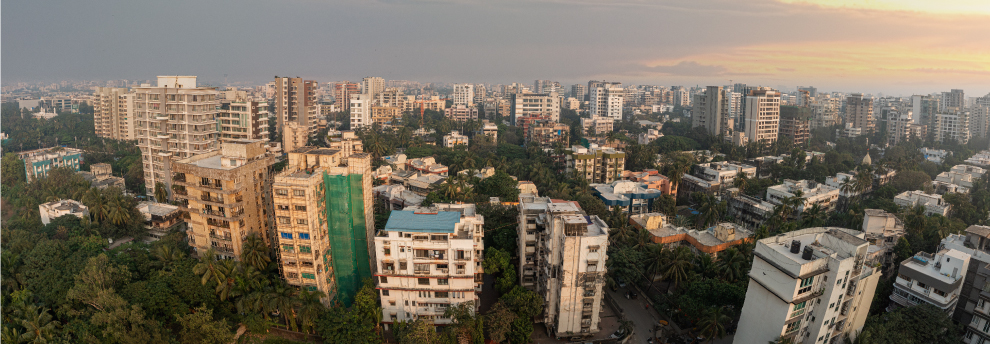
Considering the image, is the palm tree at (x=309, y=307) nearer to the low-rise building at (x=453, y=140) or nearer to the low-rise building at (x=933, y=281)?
the low-rise building at (x=933, y=281)

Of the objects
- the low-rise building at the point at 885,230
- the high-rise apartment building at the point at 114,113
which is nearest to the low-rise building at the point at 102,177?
the high-rise apartment building at the point at 114,113

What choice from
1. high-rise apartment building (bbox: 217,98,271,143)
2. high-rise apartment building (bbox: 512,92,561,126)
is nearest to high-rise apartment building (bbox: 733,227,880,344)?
high-rise apartment building (bbox: 217,98,271,143)

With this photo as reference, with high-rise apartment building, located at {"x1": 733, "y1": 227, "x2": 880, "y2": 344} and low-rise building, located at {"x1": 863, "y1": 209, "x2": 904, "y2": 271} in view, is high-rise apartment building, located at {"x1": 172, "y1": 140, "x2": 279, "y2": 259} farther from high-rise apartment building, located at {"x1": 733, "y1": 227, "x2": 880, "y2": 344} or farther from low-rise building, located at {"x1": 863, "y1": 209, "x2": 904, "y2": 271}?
low-rise building, located at {"x1": 863, "y1": 209, "x2": 904, "y2": 271}

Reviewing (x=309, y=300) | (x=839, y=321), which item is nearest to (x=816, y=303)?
(x=839, y=321)

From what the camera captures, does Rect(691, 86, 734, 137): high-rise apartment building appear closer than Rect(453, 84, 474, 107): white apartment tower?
Yes

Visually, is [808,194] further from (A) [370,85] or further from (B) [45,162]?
(A) [370,85]

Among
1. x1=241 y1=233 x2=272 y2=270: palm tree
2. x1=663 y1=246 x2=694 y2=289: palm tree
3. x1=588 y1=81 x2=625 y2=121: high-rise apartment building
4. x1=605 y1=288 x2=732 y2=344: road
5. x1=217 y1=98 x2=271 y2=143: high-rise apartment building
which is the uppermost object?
x1=588 y1=81 x2=625 y2=121: high-rise apartment building

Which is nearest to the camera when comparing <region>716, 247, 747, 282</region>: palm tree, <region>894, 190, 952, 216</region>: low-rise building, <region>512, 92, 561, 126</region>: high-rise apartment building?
<region>716, 247, 747, 282</region>: palm tree

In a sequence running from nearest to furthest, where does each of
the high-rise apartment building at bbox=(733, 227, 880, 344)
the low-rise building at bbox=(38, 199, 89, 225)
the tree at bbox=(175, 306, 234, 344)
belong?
the high-rise apartment building at bbox=(733, 227, 880, 344) < the tree at bbox=(175, 306, 234, 344) < the low-rise building at bbox=(38, 199, 89, 225)
